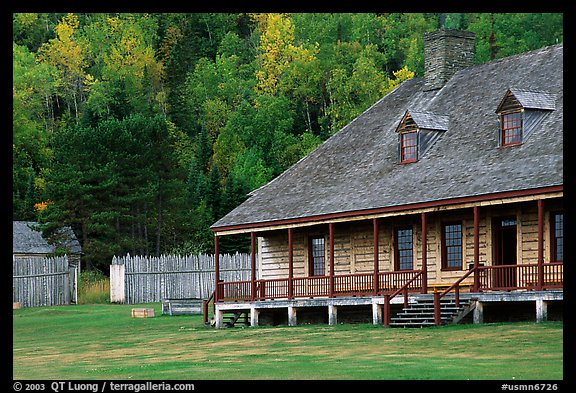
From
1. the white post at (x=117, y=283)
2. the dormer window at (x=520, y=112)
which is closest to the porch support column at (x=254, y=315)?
the dormer window at (x=520, y=112)

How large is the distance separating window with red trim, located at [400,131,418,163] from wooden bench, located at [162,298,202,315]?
11.9 meters

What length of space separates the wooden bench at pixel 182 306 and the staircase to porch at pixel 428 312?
48.6ft

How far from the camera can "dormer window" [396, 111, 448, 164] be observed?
41.2 m

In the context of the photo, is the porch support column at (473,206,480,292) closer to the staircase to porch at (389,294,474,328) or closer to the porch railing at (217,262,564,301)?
the porch railing at (217,262,564,301)

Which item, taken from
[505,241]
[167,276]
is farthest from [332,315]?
[167,276]

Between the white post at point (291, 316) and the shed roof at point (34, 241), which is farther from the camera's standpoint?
the shed roof at point (34, 241)

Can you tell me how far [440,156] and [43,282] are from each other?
84.4ft

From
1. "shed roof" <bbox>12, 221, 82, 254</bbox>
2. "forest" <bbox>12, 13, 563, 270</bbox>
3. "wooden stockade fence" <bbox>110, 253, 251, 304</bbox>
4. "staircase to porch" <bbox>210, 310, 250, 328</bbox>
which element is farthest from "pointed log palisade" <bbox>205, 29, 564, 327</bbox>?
"shed roof" <bbox>12, 221, 82, 254</bbox>

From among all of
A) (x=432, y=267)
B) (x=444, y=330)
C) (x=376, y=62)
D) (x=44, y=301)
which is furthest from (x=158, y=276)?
(x=376, y=62)

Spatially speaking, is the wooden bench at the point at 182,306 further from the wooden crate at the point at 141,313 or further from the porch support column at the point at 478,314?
the porch support column at the point at 478,314

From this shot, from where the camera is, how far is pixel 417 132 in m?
41.3

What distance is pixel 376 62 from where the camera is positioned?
102688mm

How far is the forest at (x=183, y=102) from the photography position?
7406 centimetres
